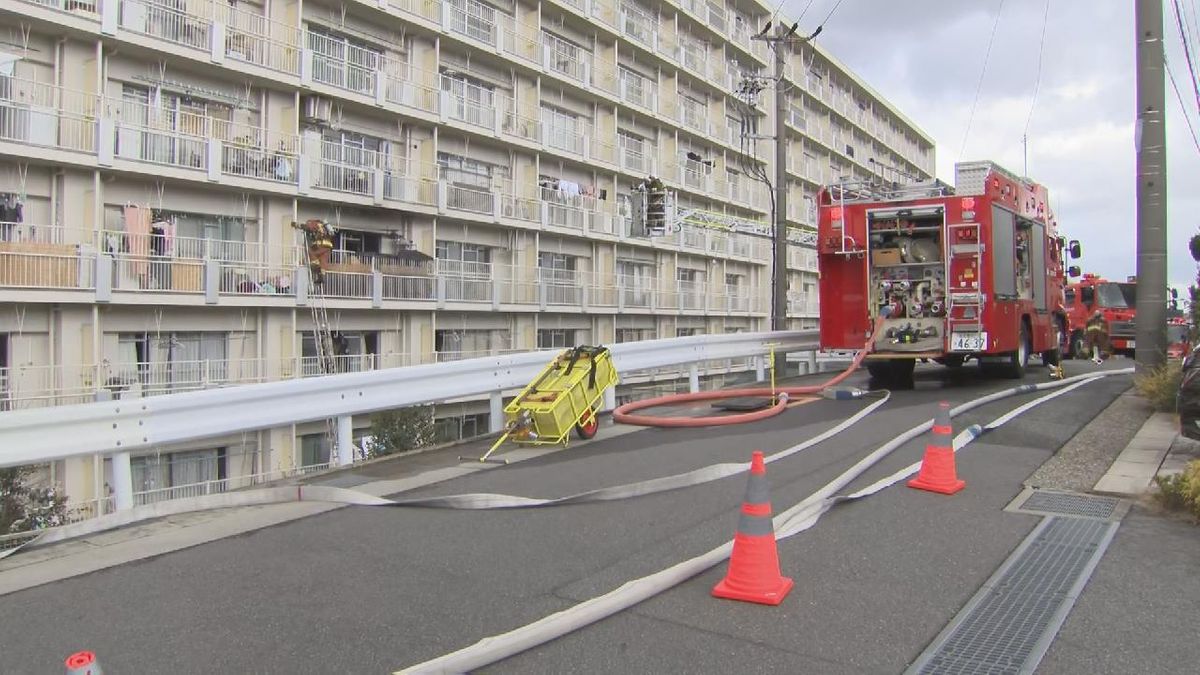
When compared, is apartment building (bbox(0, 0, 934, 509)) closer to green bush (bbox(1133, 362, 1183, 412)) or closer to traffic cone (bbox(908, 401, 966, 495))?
traffic cone (bbox(908, 401, 966, 495))

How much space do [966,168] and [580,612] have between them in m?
11.7

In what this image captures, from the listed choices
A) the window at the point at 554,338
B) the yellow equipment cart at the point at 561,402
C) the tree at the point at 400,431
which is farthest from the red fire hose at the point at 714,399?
the window at the point at 554,338

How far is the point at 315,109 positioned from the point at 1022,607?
26350 millimetres

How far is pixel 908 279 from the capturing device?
543 inches

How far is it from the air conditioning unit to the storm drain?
2552cm

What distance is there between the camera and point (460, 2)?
31.9 m

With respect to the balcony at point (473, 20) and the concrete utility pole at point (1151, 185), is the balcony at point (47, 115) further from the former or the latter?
the concrete utility pole at point (1151, 185)

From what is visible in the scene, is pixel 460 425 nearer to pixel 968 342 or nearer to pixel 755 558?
pixel 968 342

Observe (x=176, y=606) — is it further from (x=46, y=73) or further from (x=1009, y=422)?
(x=46, y=73)

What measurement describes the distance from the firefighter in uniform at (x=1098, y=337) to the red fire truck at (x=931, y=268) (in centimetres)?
1039

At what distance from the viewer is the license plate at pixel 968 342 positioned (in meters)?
12.7

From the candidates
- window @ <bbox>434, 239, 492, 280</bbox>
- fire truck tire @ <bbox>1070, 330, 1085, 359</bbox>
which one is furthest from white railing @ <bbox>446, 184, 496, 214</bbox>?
fire truck tire @ <bbox>1070, 330, 1085, 359</bbox>

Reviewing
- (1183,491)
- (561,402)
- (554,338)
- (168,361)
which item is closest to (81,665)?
(1183,491)

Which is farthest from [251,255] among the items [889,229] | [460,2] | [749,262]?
[749,262]
